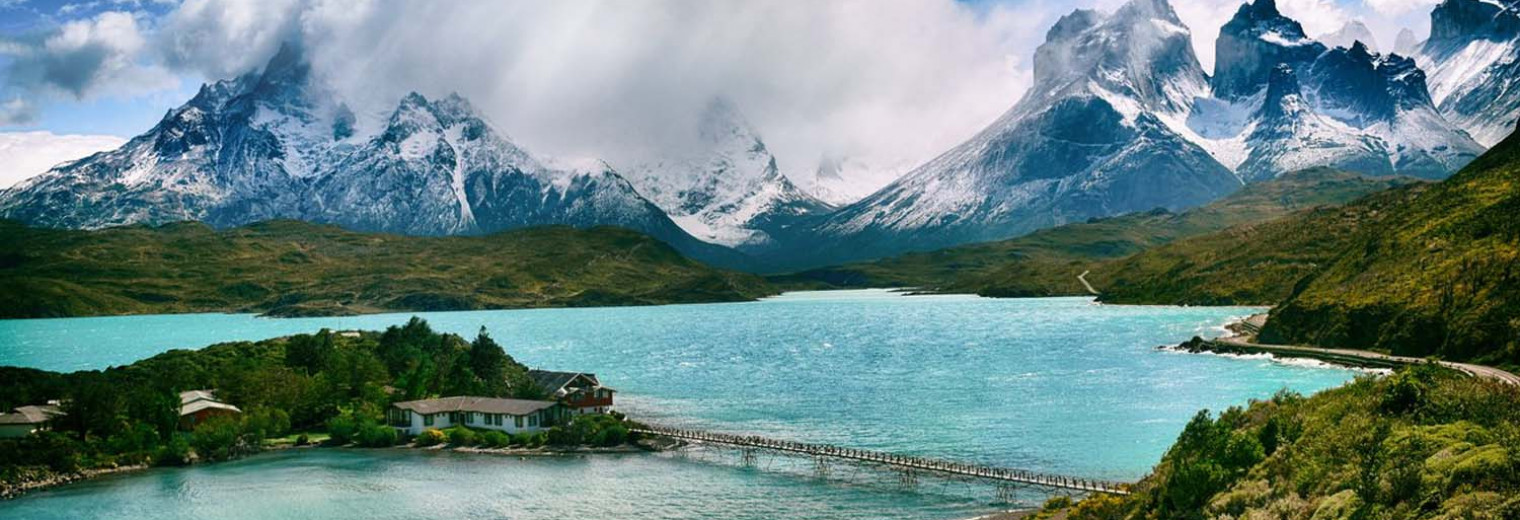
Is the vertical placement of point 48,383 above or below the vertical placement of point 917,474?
above

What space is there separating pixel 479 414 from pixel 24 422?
116 ft

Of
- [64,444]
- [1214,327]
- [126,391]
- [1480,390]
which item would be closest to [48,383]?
[126,391]

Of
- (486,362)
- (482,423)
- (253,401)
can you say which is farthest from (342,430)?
(486,362)

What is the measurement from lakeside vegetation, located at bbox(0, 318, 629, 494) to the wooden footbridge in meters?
7.71

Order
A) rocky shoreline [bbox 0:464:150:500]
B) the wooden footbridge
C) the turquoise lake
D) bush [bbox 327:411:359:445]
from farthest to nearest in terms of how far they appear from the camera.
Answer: bush [bbox 327:411:359:445] < rocky shoreline [bbox 0:464:150:500] < the turquoise lake < the wooden footbridge

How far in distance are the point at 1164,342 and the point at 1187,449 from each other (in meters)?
128

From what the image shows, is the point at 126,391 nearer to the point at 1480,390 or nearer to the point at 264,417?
the point at 264,417

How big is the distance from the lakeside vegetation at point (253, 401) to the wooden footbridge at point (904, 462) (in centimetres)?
771

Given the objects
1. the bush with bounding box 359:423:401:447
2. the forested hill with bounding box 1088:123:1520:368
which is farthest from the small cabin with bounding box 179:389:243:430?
the forested hill with bounding box 1088:123:1520:368

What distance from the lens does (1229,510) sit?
40.1 meters

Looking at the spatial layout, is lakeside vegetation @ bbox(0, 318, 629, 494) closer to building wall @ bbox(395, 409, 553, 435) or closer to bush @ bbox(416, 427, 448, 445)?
bush @ bbox(416, 427, 448, 445)

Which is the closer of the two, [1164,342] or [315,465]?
[315,465]

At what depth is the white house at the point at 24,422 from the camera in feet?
289

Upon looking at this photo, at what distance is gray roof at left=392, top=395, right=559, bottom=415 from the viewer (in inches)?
3890
